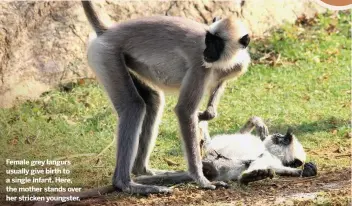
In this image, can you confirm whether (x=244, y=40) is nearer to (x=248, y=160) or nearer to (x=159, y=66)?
(x=159, y=66)

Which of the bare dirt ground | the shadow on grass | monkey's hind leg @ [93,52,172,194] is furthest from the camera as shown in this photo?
the shadow on grass

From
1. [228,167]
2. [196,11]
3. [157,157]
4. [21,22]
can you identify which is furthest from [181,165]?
[196,11]

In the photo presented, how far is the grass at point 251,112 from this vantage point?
8781 mm

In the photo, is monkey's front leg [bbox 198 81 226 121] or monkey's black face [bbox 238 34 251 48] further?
monkey's front leg [bbox 198 81 226 121]

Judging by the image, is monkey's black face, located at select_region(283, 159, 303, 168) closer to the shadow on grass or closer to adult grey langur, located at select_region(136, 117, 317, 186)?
adult grey langur, located at select_region(136, 117, 317, 186)

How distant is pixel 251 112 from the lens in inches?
396

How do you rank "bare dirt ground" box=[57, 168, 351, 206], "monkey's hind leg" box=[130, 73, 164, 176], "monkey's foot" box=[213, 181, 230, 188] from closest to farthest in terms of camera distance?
"bare dirt ground" box=[57, 168, 351, 206] → "monkey's foot" box=[213, 181, 230, 188] → "monkey's hind leg" box=[130, 73, 164, 176]

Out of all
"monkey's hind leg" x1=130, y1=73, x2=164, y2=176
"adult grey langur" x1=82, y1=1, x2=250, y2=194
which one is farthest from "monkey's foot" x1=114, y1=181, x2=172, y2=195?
"monkey's hind leg" x1=130, y1=73, x2=164, y2=176

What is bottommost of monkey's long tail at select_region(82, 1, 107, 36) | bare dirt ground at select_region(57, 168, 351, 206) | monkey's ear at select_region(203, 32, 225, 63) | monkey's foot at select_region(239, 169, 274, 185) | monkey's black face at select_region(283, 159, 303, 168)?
bare dirt ground at select_region(57, 168, 351, 206)

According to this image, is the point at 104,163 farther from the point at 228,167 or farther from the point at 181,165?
the point at 228,167

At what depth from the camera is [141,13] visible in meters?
11.4

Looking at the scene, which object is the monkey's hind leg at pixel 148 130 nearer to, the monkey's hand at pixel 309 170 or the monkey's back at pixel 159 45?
the monkey's back at pixel 159 45

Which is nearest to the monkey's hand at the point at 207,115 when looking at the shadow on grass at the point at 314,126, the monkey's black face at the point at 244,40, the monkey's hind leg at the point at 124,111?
the monkey's hind leg at the point at 124,111

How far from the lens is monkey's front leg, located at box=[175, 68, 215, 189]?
283 inches
